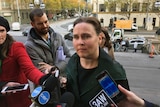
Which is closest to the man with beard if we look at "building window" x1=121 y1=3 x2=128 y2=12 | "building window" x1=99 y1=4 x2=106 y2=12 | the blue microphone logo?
the blue microphone logo

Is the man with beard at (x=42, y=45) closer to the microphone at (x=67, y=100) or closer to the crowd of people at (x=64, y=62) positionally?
the crowd of people at (x=64, y=62)

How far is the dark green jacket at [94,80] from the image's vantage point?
4.79 ft

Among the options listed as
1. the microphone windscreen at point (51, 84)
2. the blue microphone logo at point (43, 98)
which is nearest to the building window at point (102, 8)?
the microphone windscreen at point (51, 84)

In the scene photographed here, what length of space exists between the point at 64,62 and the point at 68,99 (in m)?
1.04

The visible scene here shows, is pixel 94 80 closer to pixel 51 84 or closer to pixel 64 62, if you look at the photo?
pixel 51 84

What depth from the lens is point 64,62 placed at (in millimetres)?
2459

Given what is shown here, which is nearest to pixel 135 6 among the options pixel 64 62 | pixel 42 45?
pixel 64 62

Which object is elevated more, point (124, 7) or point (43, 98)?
point (124, 7)

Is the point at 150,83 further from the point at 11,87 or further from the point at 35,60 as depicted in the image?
the point at 11,87

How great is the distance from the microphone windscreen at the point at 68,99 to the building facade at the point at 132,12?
107 ft

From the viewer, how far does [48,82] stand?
129 cm

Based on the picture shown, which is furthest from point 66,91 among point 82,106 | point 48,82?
point 48,82

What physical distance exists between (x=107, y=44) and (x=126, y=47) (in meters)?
14.7

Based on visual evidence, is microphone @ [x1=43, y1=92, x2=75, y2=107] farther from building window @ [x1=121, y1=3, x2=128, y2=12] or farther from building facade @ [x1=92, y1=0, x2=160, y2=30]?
building window @ [x1=121, y1=3, x2=128, y2=12]
